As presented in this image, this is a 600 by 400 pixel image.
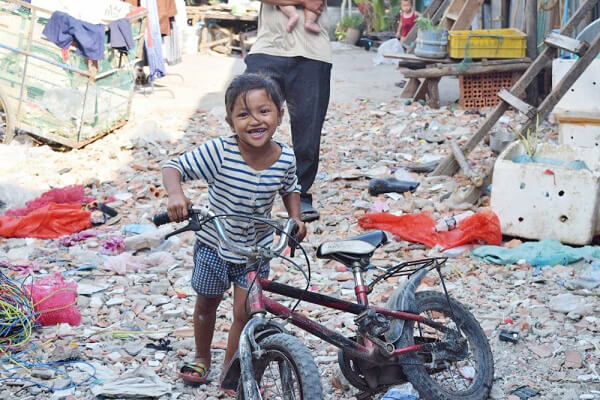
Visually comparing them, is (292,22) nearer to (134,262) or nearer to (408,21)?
(134,262)

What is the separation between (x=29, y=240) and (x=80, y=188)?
1036 millimetres

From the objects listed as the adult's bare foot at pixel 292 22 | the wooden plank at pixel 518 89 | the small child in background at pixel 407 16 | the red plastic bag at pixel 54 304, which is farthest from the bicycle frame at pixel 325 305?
the small child in background at pixel 407 16

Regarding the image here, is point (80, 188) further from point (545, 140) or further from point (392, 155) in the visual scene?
point (545, 140)

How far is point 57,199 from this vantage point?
674 centimetres

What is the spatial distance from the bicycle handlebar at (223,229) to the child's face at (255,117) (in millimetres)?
383

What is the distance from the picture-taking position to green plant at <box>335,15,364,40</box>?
18.1 meters

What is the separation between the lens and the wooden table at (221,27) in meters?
18.1

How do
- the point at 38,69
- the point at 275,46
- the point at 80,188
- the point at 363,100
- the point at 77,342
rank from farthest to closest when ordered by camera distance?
the point at 363,100, the point at 38,69, the point at 80,188, the point at 275,46, the point at 77,342

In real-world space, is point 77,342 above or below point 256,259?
below

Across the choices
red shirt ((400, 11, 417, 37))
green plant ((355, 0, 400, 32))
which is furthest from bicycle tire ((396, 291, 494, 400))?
green plant ((355, 0, 400, 32))

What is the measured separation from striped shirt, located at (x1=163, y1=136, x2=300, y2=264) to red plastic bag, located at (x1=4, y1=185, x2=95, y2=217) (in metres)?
3.70

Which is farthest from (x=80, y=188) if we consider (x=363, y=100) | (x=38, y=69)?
(x=363, y=100)

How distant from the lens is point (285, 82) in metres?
5.91

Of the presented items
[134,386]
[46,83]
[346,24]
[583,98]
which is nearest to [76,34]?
[46,83]
